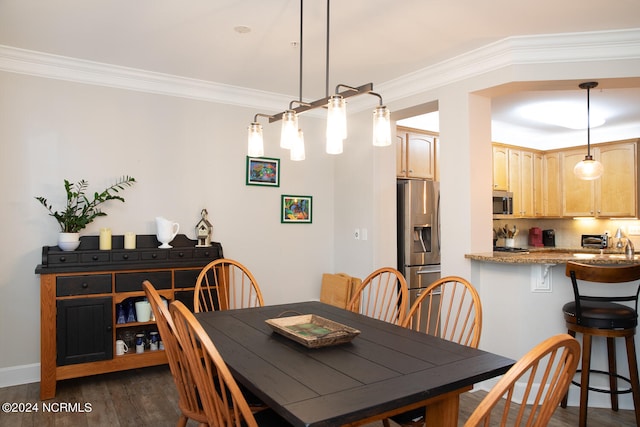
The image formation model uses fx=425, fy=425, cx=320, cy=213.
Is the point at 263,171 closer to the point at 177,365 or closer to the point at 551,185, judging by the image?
the point at 177,365

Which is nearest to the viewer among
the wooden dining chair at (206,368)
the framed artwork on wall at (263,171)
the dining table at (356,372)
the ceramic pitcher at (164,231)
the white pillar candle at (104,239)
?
the dining table at (356,372)

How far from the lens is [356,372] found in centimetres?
145

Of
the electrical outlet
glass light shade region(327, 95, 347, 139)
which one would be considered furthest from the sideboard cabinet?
the electrical outlet

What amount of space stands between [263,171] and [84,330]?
79.0 inches

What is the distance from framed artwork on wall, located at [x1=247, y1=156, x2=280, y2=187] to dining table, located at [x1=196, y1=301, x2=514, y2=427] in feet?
7.13

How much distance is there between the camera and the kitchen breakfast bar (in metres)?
2.83

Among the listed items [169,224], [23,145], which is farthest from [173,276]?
[23,145]

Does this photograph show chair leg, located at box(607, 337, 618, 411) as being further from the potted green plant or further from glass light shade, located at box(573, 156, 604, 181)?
the potted green plant

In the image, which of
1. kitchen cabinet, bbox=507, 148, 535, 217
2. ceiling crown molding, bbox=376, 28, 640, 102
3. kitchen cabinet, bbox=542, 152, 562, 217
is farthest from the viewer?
kitchen cabinet, bbox=542, 152, 562, 217

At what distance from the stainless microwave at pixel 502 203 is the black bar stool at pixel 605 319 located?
8.86 feet

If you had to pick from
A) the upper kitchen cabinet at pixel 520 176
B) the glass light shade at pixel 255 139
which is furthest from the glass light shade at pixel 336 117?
the upper kitchen cabinet at pixel 520 176

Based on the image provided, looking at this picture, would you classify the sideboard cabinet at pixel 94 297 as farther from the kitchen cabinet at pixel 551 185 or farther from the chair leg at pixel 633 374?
the kitchen cabinet at pixel 551 185

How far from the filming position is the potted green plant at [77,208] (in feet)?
10.1

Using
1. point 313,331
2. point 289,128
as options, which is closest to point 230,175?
point 289,128
